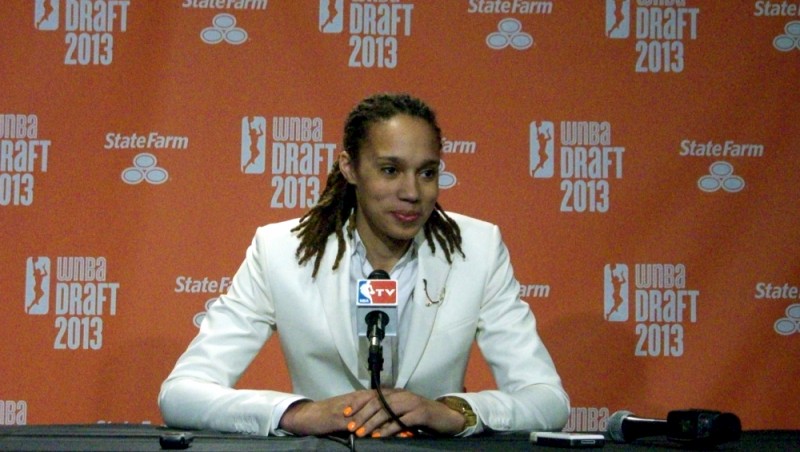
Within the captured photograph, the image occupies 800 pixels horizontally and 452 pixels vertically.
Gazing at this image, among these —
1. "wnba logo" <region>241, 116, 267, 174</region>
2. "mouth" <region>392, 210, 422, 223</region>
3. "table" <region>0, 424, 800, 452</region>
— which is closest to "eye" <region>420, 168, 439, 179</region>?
"mouth" <region>392, 210, 422, 223</region>

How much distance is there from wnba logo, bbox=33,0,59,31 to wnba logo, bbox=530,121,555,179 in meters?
1.83

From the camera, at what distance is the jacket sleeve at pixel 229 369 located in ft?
7.62

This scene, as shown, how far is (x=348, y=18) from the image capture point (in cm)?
376

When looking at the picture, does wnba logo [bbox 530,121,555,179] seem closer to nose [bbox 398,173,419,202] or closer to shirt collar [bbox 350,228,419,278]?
shirt collar [bbox 350,228,419,278]

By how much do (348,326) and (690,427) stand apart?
1060 mm

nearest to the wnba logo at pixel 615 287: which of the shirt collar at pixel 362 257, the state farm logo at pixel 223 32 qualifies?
the shirt collar at pixel 362 257

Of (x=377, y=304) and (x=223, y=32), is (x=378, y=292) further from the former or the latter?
(x=223, y=32)

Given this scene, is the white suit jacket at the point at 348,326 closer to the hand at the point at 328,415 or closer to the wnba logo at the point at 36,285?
the hand at the point at 328,415

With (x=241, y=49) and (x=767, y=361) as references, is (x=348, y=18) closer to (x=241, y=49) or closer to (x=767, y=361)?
(x=241, y=49)

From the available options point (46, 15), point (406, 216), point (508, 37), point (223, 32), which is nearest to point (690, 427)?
point (406, 216)

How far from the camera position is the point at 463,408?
2.35 meters

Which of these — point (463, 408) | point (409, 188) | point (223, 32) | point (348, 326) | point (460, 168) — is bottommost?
point (463, 408)

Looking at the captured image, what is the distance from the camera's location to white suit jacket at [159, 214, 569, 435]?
271 centimetres

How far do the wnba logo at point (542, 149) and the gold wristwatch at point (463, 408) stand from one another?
1548 mm
